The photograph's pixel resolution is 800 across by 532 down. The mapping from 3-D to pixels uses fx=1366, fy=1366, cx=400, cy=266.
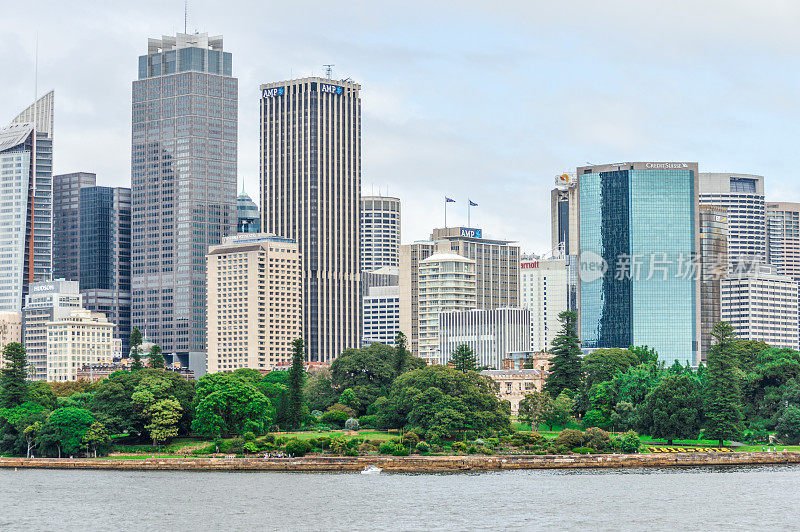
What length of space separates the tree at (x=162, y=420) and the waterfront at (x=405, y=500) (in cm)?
1583

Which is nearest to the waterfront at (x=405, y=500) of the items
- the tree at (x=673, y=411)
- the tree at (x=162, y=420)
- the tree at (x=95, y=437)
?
the tree at (x=95, y=437)

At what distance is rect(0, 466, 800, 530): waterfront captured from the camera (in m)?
125

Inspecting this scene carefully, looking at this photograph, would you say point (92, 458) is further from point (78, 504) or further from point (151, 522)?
point (151, 522)

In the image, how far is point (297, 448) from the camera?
615 feet

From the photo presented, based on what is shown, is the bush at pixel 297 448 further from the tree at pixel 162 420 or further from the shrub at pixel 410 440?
the tree at pixel 162 420

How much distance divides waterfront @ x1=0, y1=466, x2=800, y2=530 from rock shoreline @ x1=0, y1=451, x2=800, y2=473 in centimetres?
547

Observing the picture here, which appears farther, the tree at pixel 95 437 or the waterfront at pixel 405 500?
the tree at pixel 95 437

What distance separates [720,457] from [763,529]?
67366mm

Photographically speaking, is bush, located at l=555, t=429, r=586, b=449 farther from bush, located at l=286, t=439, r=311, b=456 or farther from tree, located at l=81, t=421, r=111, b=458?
tree, located at l=81, t=421, r=111, b=458

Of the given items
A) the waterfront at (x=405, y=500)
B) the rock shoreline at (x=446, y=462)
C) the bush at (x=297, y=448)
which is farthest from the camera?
the bush at (x=297, y=448)

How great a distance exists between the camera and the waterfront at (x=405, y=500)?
125m

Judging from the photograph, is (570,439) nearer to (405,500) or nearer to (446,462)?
(446,462)

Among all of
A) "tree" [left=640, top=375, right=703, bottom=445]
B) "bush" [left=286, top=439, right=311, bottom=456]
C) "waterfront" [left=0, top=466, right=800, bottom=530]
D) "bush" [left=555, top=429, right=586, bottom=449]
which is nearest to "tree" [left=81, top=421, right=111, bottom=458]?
"waterfront" [left=0, top=466, right=800, bottom=530]

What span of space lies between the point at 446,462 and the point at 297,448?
68.7 feet
